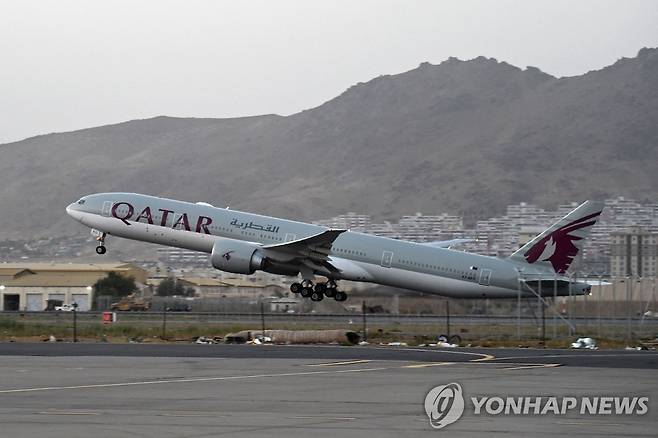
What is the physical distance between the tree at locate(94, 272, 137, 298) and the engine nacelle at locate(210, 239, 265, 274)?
25192mm

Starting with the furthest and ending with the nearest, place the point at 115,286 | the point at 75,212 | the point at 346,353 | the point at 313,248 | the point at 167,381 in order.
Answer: the point at 115,286, the point at 75,212, the point at 313,248, the point at 346,353, the point at 167,381

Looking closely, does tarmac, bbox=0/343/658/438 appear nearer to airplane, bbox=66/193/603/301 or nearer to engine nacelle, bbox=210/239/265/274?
engine nacelle, bbox=210/239/265/274

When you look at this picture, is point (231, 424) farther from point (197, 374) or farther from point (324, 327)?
point (324, 327)

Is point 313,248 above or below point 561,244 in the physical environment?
below

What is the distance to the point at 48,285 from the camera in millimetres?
80875

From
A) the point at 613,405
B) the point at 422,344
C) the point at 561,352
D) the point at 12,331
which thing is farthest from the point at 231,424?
the point at 12,331

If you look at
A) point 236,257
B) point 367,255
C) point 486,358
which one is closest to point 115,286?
point 236,257

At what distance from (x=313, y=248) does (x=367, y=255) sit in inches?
104

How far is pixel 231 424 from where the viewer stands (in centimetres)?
1767

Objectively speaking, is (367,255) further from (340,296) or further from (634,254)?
(634,254)

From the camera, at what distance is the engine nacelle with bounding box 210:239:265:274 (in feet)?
165

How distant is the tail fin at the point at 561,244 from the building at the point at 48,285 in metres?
32.2

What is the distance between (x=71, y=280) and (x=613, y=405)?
66.0 metres

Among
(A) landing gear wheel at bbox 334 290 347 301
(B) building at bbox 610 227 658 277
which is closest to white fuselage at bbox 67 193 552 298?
(A) landing gear wheel at bbox 334 290 347 301
